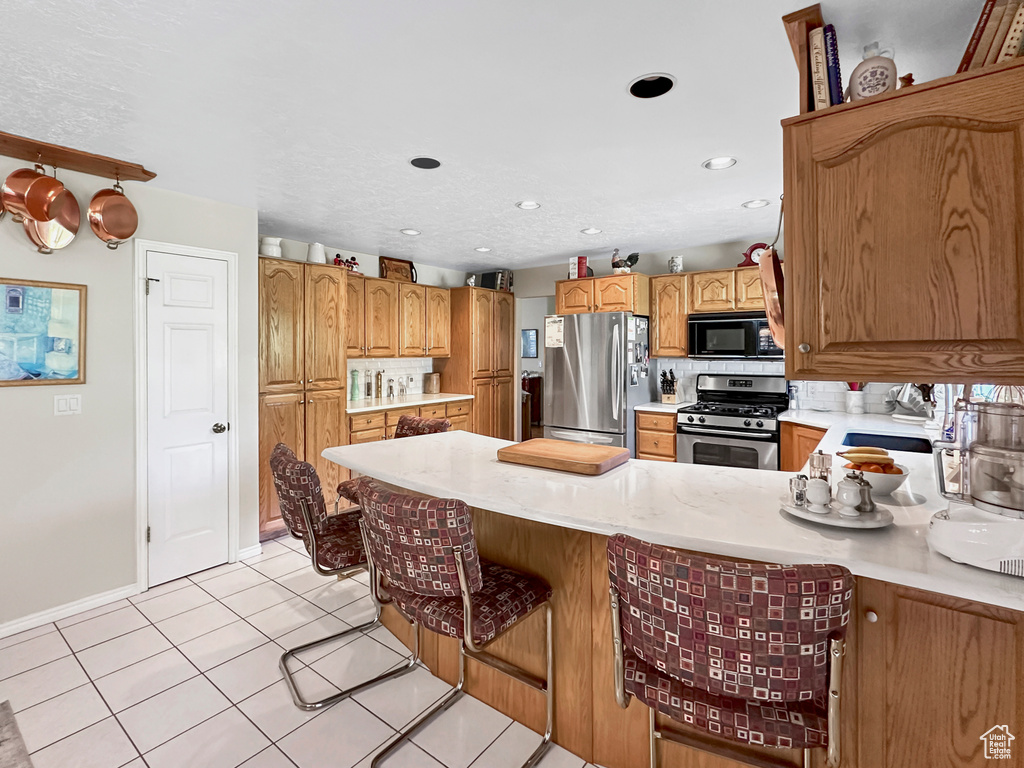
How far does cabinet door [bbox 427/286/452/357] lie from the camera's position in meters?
5.25

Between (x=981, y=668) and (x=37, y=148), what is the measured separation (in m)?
3.92

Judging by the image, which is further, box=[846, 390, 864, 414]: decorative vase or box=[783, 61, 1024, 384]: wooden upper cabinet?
box=[846, 390, 864, 414]: decorative vase

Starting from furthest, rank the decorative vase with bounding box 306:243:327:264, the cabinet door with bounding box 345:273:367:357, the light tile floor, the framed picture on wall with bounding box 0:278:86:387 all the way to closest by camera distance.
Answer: the cabinet door with bounding box 345:273:367:357 < the decorative vase with bounding box 306:243:327:264 < the framed picture on wall with bounding box 0:278:86:387 < the light tile floor

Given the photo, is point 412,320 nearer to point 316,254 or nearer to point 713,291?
point 316,254

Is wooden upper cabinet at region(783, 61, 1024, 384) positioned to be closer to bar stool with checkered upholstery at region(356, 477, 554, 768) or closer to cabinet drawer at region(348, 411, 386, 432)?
bar stool with checkered upholstery at region(356, 477, 554, 768)

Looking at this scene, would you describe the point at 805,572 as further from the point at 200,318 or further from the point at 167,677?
the point at 200,318

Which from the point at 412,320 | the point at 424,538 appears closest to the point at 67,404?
the point at 424,538

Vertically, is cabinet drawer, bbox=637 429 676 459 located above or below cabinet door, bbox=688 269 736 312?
below

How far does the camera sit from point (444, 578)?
143 centimetres

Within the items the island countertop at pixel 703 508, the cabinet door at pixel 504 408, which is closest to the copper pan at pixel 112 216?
the island countertop at pixel 703 508

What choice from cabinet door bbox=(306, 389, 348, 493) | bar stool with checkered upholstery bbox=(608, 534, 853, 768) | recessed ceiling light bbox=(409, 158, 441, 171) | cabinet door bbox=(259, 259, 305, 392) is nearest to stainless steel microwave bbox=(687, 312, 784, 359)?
recessed ceiling light bbox=(409, 158, 441, 171)

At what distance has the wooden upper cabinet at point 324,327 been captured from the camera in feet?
12.6

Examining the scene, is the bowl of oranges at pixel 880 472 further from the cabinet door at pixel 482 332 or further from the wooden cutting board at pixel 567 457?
the cabinet door at pixel 482 332

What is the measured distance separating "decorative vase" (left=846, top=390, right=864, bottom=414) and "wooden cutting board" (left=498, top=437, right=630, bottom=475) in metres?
2.80
